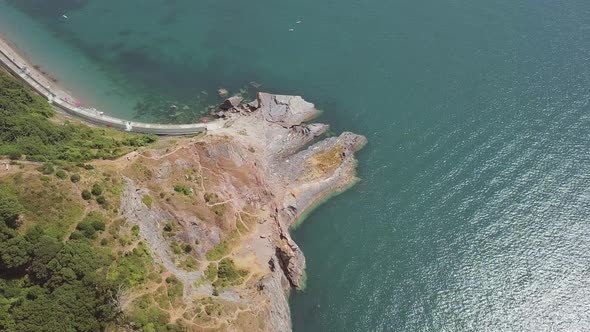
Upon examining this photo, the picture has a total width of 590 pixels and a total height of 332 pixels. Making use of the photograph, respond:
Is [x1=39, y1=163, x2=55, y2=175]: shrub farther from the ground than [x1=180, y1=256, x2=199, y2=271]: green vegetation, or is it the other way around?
[x1=39, y1=163, x2=55, y2=175]: shrub

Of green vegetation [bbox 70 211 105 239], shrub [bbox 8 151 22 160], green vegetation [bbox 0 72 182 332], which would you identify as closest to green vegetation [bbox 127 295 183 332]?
green vegetation [bbox 0 72 182 332]

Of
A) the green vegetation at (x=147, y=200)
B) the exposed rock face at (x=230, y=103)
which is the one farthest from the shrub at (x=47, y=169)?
the exposed rock face at (x=230, y=103)

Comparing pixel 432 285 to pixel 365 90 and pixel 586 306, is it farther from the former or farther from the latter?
pixel 365 90

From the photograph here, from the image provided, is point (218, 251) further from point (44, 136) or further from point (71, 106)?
point (71, 106)

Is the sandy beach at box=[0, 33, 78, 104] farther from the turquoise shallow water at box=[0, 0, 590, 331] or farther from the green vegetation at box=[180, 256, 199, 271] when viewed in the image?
the green vegetation at box=[180, 256, 199, 271]

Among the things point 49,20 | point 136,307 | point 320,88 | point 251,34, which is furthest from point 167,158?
point 49,20

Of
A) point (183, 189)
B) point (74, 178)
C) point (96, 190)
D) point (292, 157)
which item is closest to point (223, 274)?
point (183, 189)
